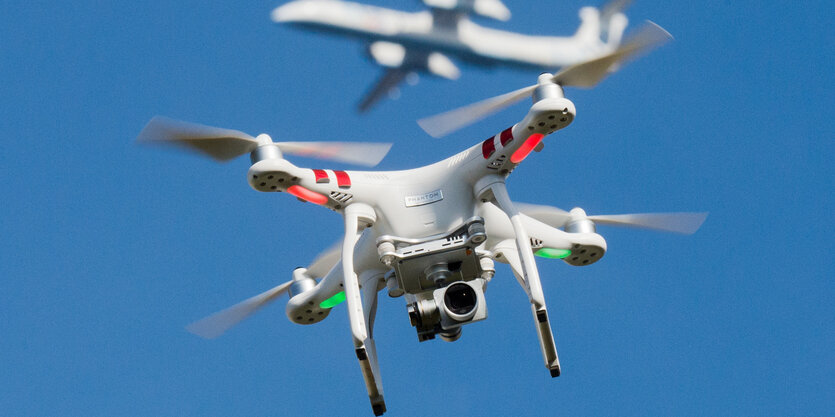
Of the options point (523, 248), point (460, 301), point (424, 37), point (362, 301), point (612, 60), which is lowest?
point (460, 301)

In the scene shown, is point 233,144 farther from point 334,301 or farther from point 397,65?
point 397,65

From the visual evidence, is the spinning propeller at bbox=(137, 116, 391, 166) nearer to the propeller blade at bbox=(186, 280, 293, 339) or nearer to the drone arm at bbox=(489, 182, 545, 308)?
the drone arm at bbox=(489, 182, 545, 308)

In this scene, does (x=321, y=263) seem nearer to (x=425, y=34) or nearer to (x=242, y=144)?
(x=242, y=144)

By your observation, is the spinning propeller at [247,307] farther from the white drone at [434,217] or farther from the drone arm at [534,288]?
the drone arm at [534,288]

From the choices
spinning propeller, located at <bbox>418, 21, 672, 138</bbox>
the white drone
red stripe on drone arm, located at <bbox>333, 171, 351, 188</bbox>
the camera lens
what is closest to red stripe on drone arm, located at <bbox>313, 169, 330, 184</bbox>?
the white drone

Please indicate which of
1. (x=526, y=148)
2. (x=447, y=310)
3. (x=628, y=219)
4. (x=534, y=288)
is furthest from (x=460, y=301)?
(x=628, y=219)

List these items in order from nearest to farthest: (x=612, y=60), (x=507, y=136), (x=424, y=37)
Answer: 1. (x=612, y=60)
2. (x=507, y=136)
3. (x=424, y=37)

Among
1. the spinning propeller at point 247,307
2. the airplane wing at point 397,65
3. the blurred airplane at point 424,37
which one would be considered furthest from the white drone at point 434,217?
the airplane wing at point 397,65
